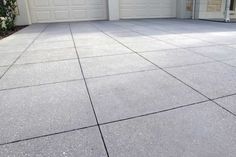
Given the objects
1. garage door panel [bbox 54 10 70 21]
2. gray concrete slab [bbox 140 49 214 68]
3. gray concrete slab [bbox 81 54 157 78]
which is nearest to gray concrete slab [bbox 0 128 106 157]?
gray concrete slab [bbox 81 54 157 78]

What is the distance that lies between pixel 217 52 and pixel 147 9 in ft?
25.8

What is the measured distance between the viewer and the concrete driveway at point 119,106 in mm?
1437

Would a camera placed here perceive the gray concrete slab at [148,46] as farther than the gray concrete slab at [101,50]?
Yes

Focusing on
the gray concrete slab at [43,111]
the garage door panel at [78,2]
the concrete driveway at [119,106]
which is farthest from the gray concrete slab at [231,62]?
the garage door panel at [78,2]

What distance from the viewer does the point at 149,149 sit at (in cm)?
139

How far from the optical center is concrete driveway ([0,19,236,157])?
1437mm

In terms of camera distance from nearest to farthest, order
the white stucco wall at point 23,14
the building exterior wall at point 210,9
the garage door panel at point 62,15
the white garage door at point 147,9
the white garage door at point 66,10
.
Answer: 1. the white stucco wall at point 23,14
2. the white garage door at point 66,10
3. the garage door panel at point 62,15
4. the white garage door at point 147,9
5. the building exterior wall at point 210,9

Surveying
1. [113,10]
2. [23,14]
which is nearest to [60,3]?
[23,14]

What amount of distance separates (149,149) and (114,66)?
6.54ft

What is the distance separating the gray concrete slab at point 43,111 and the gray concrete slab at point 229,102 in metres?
1.28

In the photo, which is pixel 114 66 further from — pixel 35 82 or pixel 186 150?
pixel 186 150

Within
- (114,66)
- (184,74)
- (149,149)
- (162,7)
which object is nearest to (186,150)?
(149,149)

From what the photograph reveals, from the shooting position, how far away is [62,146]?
1.45 meters

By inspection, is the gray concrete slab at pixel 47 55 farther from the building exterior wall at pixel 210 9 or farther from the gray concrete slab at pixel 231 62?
the building exterior wall at pixel 210 9
